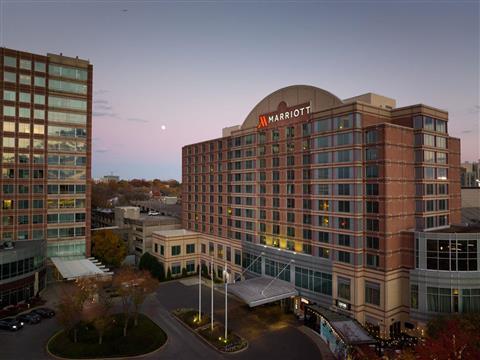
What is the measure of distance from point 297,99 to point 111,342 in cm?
4524

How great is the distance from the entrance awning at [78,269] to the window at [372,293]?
41.6 m

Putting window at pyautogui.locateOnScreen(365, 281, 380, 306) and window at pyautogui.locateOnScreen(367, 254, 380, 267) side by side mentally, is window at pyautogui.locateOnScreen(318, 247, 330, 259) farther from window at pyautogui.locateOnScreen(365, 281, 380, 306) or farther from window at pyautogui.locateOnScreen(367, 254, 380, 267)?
window at pyautogui.locateOnScreen(365, 281, 380, 306)

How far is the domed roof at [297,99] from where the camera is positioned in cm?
5088

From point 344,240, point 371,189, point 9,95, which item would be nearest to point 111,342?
point 344,240

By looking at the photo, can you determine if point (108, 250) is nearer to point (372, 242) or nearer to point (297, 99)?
point (297, 99)

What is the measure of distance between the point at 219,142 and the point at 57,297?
43.9 meters

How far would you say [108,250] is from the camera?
73.9m

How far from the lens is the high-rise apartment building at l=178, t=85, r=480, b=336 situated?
43.7 m

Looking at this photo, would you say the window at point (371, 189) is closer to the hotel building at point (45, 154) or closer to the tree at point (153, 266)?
the tree at point (153, 266)

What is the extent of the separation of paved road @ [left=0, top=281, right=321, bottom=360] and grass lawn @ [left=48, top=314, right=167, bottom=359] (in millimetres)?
1475

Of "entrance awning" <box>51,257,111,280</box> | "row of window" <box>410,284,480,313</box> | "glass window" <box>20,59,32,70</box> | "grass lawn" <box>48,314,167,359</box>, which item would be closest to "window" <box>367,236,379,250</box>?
"row of window" <box>410,284,480,313</box>

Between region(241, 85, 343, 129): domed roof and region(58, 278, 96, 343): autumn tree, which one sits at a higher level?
region(241, 85, 343, 129): domed roof

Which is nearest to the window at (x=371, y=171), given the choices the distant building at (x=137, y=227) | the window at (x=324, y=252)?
the window at (x=324, y=252)

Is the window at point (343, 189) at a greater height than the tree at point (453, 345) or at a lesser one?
greater
